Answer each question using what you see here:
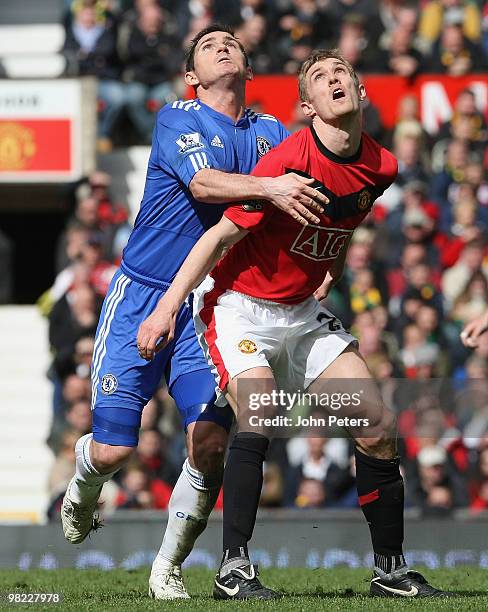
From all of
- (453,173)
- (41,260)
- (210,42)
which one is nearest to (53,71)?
(41,260)

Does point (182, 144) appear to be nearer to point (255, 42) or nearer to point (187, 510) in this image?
point (187, 510)

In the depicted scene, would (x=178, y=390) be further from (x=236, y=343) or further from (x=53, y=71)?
(x=53, y=71)

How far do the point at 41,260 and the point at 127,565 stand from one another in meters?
8.78

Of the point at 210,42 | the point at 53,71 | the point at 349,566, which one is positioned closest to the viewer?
the point at 210,42

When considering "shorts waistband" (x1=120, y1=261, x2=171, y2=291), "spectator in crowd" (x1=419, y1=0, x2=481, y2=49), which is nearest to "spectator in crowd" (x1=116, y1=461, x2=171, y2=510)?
"shorts waistband" (x1=120, y1=261, x2=171, y2=291)

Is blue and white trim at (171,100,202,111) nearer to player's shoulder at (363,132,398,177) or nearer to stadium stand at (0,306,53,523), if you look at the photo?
player's shoulder at (363,132,398,177)

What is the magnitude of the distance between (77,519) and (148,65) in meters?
8.10

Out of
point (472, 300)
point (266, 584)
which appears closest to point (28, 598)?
point (266, 584)

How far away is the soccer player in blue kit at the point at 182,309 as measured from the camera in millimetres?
6379

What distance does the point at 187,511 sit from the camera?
6.44m

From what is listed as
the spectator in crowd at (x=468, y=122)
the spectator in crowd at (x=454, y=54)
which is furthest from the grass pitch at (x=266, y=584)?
the spectator in crowd at (x=454, y=54)

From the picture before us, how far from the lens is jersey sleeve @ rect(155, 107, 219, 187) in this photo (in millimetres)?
6215

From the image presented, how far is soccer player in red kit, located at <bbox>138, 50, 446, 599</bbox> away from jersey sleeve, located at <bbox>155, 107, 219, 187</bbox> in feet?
1.11

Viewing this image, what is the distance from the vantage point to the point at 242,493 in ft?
19.1
